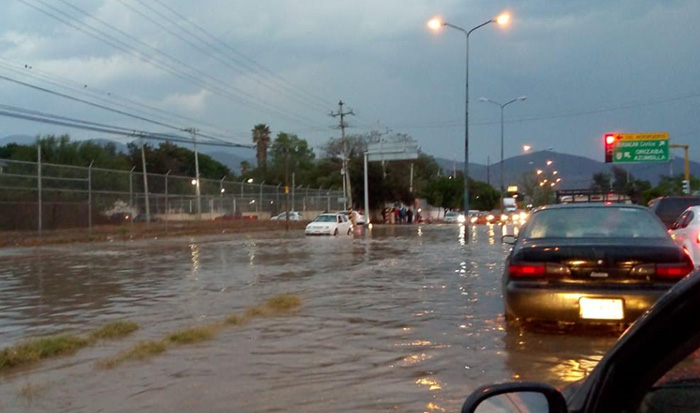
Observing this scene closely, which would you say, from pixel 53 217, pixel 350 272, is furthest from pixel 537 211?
pixel 53 217

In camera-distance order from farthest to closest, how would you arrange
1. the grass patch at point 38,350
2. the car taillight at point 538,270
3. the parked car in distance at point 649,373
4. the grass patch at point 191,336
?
the grass patch at point 191,336, the car taillight at point 538,270, the grass patch at point 38,350, the parked car in distance at point 649,373

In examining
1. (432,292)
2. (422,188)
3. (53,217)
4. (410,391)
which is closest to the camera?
(410,391)

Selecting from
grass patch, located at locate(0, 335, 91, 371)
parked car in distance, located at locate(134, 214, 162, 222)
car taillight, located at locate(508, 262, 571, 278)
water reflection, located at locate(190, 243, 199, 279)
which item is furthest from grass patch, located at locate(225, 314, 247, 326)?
parked car in distance, located at locate(134, 214, 162, 222)

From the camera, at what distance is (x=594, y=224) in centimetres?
833

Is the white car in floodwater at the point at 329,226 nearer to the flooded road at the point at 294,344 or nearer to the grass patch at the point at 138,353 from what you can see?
the flooded road at the point at 294,344

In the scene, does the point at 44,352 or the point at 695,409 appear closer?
the point at 695,409

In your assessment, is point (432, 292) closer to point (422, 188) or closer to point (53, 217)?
point (53, 217)

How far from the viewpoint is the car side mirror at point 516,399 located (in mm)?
1989

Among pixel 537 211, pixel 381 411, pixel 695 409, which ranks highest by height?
pixel 537 211

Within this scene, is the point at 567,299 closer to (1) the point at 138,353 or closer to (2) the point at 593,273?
(2) the point at 593,273

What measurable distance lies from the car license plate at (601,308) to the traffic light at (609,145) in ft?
119

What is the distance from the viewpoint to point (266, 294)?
504 inches

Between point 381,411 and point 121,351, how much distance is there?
3.55m

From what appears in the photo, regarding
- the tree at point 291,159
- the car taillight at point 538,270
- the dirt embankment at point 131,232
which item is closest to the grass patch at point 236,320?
the car taillight at point 538,270
